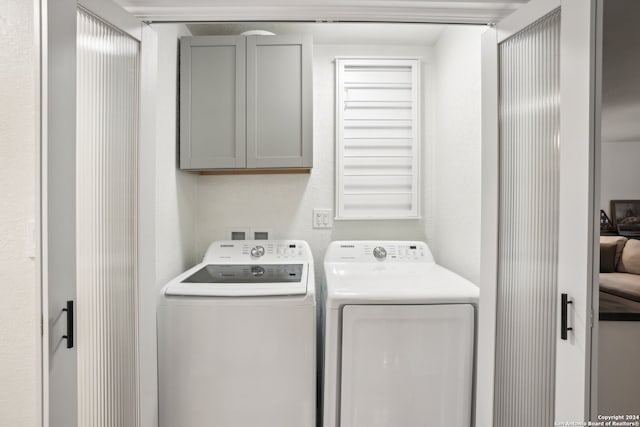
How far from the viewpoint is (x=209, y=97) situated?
206 centimetres

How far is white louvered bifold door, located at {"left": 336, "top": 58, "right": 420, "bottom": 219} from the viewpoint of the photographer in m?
2.36

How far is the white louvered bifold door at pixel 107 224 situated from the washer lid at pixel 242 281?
32 centimetres

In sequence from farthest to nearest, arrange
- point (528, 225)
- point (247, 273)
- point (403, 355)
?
1. point (247, 273)
2. point (403, 355)
3. point (528, 225)

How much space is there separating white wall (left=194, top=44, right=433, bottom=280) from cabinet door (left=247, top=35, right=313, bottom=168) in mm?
340

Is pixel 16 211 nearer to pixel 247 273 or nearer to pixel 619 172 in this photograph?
pixel 247 273

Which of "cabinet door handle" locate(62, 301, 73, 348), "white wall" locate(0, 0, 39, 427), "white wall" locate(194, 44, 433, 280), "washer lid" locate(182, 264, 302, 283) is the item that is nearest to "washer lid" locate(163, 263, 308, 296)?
"washer lid" locate(182, 264, 302, 283)

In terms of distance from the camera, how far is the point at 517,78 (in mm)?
1211

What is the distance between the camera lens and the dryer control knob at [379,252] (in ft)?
7.18

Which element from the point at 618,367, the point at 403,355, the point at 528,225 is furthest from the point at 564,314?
the point at 403,355

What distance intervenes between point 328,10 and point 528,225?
3.50 feet

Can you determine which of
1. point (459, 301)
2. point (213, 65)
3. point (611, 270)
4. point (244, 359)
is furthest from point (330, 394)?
point (213, 65)

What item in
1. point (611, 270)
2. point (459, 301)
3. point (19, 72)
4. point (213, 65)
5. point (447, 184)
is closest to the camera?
point (611, 270)

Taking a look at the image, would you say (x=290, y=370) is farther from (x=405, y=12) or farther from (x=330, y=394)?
(x=405, y=12)

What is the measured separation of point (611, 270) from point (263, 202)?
6.35 ft
